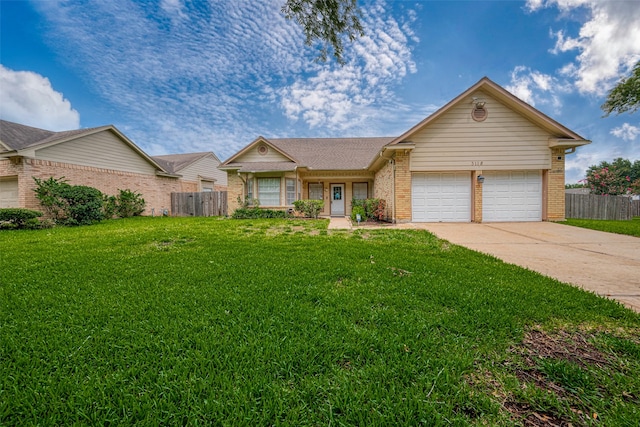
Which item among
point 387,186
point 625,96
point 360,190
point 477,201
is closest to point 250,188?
point 360,190

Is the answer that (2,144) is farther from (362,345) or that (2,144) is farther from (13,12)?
(362,345)

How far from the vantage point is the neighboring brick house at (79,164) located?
11.1 metres

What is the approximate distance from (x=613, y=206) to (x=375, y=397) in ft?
70.5

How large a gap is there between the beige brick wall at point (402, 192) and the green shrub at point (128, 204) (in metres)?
15.7

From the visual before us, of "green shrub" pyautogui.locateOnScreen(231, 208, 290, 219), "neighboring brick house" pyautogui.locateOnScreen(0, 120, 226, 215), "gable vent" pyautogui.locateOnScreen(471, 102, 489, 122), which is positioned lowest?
"green shrub" pyautogui.locateOnScreen(231, 208, 290, 219)

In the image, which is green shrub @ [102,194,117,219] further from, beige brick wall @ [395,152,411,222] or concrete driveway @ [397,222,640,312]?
concrete driveway @ [397,222,640,312]

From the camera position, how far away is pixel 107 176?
1442 cm

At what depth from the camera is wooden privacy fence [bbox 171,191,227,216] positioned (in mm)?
17797

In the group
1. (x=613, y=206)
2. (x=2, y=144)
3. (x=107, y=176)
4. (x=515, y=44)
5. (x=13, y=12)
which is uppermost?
(x=515, y=44)

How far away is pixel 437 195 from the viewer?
1111cm

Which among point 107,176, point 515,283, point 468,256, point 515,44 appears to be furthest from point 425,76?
point 107,176

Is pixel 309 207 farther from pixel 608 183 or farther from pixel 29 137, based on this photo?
pixel 608 183

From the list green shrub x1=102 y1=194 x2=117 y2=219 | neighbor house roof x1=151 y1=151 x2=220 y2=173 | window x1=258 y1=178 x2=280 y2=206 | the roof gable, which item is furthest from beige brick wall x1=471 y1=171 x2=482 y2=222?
neighbor house roof x1=151 y1=151 x2=220 y2=173

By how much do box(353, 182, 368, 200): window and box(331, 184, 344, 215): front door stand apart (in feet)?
2.96
